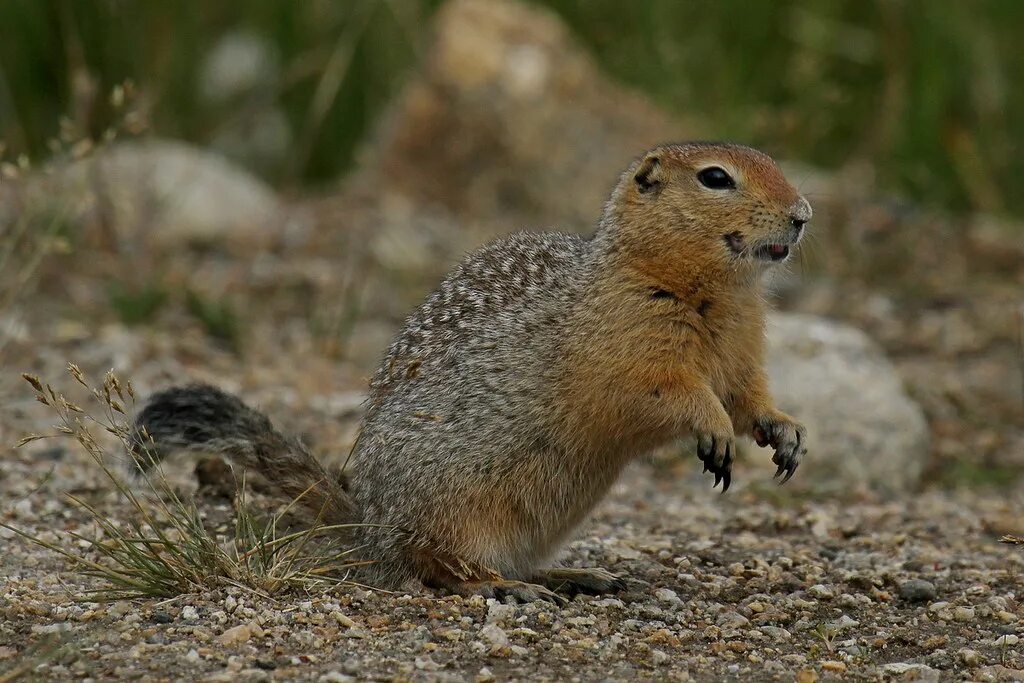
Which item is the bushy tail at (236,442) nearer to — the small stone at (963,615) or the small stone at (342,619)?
the small stone at (342,619)

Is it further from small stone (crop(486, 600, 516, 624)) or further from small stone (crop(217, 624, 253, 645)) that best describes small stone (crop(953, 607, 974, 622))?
small stone (crop(217, 624, 253, 645))

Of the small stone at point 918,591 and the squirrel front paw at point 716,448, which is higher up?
the squirrel front paw at point 716,448

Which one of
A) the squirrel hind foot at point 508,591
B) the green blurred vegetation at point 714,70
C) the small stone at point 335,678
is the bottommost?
the small stone at point 335,678

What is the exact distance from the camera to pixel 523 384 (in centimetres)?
474

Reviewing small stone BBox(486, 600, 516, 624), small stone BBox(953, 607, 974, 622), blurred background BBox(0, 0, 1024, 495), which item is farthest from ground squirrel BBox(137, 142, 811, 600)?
blurred background BBox(0, 0, 1024, 495)

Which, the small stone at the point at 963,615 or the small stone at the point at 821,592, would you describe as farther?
the small stone at the point at 821,592

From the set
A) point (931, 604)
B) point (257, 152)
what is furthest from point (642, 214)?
point (257, 152)

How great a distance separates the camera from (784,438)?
16.2 ft

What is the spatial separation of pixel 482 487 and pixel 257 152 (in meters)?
8.31

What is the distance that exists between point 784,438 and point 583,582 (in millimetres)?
835

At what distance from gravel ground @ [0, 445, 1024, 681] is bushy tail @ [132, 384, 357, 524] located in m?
0.44

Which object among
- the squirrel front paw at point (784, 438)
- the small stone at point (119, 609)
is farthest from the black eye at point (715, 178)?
the small stone at point (119, 609)

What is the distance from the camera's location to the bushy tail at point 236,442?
15.7ft

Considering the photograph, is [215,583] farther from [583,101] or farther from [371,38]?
[371,38]
